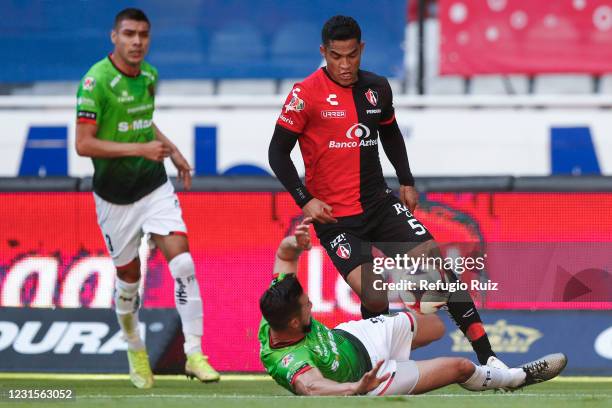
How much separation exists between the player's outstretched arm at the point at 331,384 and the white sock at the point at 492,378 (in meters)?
0.62

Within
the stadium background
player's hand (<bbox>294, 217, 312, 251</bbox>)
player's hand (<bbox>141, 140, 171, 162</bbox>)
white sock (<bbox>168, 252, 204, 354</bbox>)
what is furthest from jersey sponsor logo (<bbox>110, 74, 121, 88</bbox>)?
the stadium background

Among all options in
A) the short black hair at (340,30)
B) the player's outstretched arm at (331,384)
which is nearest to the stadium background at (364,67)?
the short black hair at (340,30)

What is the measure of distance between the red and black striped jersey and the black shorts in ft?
0.24

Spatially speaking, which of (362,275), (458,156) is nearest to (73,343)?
(362,275)

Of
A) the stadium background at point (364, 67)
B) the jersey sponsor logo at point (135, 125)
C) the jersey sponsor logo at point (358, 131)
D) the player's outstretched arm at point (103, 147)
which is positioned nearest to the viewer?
the jersey sponsor logo at point (358, 131)

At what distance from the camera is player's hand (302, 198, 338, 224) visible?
285 inches

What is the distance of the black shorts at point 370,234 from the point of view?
7.33m

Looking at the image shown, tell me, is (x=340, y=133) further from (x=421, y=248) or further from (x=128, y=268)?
(x=128, y=268)

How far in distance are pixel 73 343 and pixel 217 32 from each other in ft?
14.8

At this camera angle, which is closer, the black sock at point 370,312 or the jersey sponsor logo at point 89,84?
the black sock at point 370,312

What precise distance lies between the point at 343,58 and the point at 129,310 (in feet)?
8.17

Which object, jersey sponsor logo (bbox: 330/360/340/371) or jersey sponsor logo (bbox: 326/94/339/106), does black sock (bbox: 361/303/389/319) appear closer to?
jersey sponsor logo (bbox: 330/360/340/371)

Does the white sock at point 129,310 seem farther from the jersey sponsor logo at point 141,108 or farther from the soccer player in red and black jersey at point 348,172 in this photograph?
the soccer player in red and black jersey at point 348,172

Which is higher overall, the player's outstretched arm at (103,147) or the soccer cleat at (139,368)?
the player's outstretched arm at (103,147)
